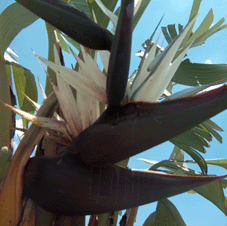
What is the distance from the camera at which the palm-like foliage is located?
264 mm

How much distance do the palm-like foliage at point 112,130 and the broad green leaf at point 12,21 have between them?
37 centimetres

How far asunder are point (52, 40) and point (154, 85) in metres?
0.45

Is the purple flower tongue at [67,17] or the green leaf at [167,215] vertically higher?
the purple flower tongue at [67,17]

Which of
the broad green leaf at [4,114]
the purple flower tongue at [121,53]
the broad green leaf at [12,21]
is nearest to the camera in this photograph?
the purple flower tongue at [121,53]

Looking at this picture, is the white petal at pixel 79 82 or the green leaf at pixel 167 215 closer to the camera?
the white petal at pixel 79 82

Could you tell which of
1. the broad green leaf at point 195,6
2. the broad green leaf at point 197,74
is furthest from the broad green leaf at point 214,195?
the broad green leaf at point 195,6

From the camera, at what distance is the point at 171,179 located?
315 millimetres

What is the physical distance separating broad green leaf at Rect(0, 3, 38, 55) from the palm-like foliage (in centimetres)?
37

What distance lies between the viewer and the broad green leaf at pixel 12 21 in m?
0.61

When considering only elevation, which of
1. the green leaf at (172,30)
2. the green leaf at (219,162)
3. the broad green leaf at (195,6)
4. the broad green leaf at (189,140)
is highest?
the broad green leaf at (195,6)

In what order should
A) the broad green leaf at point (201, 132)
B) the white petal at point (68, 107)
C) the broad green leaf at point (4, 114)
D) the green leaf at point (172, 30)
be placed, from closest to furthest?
the white petal at point (68, 107), the broad green leaf at point (4, 114), the broad green leaf at point (201, 132), the green leaf at point (172, 30)

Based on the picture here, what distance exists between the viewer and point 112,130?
28cm

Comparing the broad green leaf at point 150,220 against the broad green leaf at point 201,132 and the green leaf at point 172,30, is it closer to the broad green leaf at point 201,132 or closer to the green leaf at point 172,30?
the broad green leaf at point 201,132

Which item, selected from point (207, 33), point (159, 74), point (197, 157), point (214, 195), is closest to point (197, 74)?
point (207, 33)
